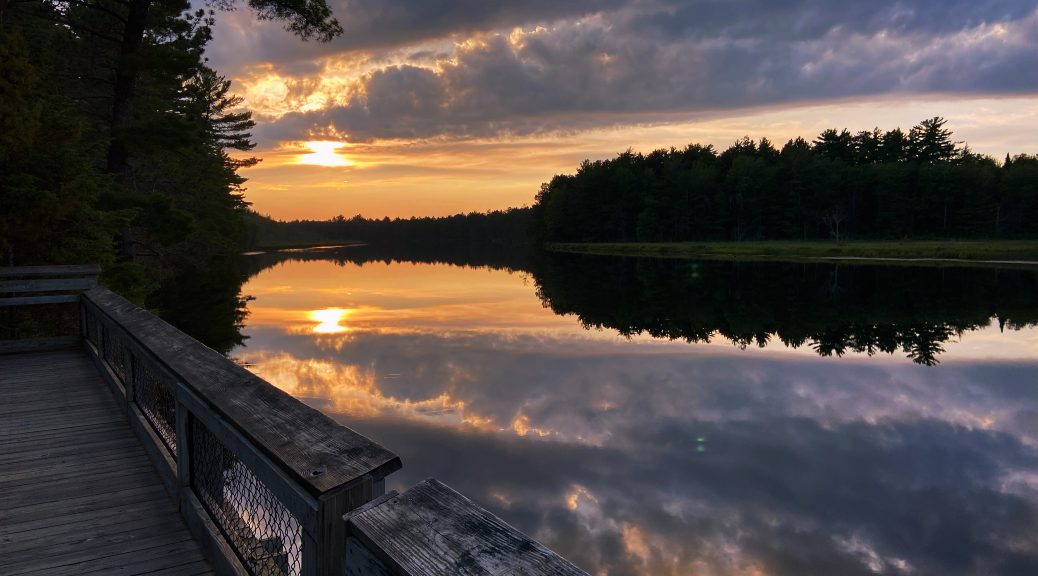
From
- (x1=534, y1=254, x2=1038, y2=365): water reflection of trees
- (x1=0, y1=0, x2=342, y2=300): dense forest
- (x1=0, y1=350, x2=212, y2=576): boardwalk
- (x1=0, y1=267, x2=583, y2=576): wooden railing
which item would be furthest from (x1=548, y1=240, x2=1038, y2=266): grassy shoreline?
(x1=0, y1=267, x2=583, y2=576): wooden railing

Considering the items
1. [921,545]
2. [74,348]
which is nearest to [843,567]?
[921,545]

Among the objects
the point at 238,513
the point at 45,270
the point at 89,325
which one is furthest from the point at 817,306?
the point at 238,513

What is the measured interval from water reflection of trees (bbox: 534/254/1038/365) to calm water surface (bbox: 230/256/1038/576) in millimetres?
213

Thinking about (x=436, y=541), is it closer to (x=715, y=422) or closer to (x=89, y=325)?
(x=715, y=422)

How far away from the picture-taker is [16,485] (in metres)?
4.79

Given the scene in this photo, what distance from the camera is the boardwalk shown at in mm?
3619

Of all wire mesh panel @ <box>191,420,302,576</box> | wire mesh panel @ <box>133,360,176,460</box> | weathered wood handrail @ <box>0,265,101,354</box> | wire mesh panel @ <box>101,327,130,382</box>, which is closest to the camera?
wire mesh panel @ <box>191,420,302,576</box>

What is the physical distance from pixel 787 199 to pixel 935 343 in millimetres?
78751

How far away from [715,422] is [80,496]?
9.41 meters

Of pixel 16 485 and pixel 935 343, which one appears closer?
pixel 16 485

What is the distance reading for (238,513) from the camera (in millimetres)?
3592

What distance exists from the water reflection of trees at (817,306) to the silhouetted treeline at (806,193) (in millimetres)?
46830

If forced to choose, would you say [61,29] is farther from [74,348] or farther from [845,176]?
[845,176]

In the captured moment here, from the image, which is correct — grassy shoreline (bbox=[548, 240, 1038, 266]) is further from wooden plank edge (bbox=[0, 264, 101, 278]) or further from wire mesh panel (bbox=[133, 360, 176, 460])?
wire mesh panel (bbox=[133, 360, 176, 460])
